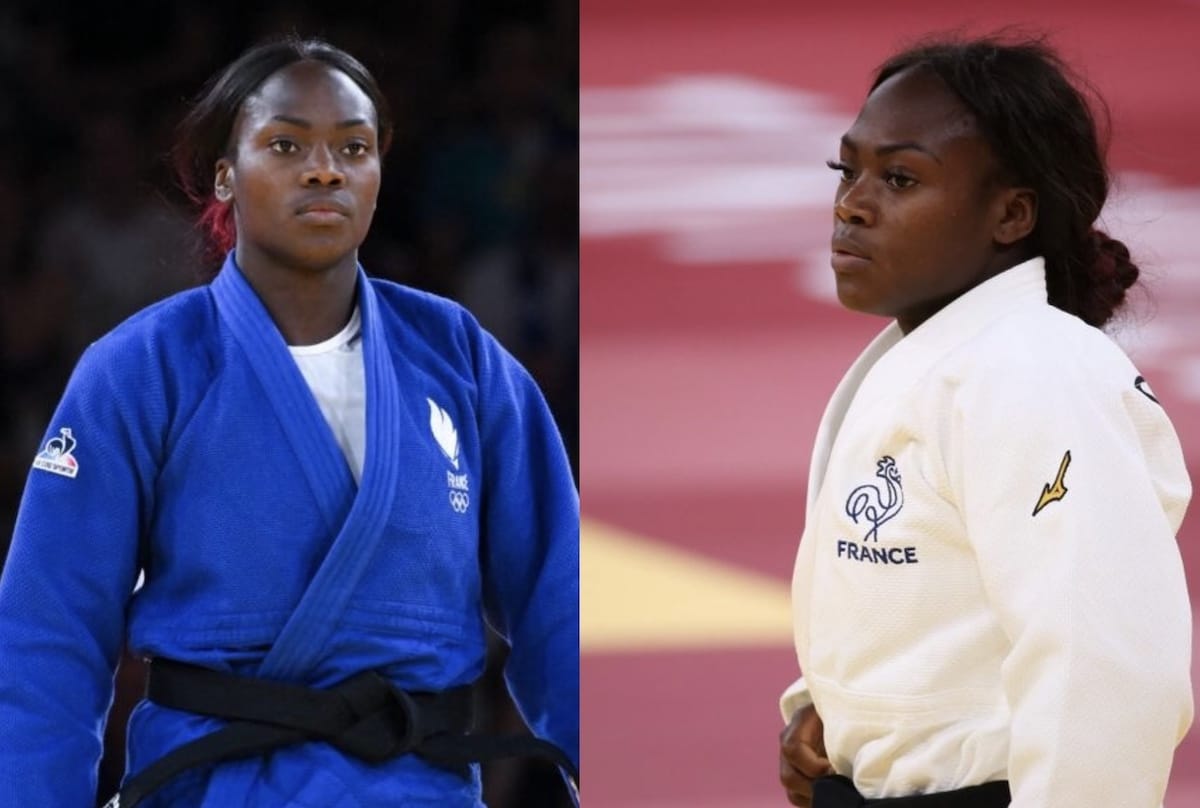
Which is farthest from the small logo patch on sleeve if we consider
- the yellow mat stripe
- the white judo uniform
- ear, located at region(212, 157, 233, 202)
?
the yellow mat stripe

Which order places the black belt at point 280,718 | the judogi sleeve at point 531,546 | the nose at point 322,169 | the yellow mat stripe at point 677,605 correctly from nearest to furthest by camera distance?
the black belt at point 280,718 → the nose at point 322,169 → the judogi sleeve at point 531,546 → the yellow mat stripe at point 677,605

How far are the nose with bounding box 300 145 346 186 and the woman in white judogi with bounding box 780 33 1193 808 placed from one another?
1.69ft

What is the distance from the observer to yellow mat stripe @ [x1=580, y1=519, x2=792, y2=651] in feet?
9.78

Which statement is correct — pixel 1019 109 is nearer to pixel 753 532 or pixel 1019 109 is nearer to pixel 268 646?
pixel 268 646

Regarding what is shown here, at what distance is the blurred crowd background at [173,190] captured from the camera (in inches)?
132

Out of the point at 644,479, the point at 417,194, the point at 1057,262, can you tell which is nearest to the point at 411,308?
the point at 1057,262

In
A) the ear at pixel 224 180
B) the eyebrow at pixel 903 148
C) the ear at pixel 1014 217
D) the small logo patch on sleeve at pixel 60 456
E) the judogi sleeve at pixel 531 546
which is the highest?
the eyebrow at pixel 903 148

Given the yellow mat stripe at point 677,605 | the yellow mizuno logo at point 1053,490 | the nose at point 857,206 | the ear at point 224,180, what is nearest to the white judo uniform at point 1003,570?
the yellow mizuno logo at point 1053,490

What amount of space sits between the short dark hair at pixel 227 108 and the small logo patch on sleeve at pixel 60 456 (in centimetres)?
34

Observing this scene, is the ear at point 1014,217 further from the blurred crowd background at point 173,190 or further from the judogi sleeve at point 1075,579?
the blurred crowd background at point 173,190

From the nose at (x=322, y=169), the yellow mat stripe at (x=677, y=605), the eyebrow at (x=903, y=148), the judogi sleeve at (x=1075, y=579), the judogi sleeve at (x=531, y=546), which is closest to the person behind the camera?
the judogi sleeve at (x=1075, y=579)

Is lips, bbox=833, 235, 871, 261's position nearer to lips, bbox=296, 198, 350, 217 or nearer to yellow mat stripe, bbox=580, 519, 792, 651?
lips, bbox=296, 198, 350, 217

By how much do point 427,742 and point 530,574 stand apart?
0.85 feet

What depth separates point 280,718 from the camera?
179cm
